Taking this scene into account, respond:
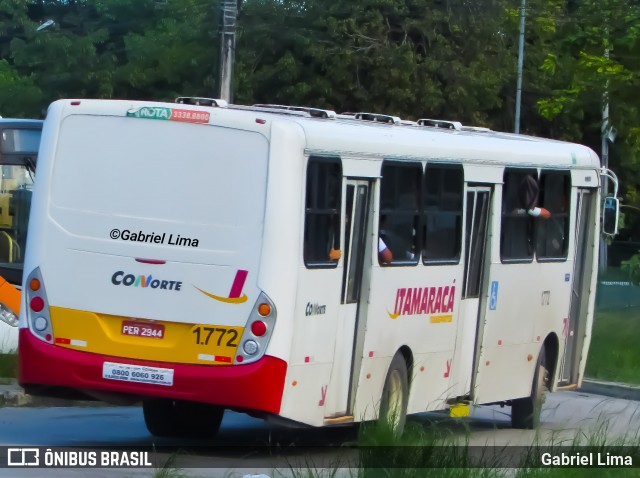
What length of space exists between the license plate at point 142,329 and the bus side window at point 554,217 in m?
5.61

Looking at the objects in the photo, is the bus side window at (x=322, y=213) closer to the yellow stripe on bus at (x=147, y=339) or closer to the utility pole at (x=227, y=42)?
the yellow stripe on bus at (x=147, y=339)

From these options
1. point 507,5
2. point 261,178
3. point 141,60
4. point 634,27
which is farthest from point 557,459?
point 141,60

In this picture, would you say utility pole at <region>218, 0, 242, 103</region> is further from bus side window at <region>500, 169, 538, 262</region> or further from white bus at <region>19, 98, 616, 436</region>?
white bus at <region>19, 98, 616, 436</region>

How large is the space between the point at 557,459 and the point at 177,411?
13.9 feet

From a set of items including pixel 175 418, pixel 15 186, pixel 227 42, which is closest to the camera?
pixel 175 418

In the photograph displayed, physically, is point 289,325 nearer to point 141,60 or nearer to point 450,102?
point 450,102

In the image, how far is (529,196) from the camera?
1546 centimetres

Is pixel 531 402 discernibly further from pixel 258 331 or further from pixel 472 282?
pixel 258 331

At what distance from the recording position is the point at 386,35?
4541 cm

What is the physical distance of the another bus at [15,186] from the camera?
21500 millimetres

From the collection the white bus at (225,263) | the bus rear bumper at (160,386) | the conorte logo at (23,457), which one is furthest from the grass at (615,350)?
the conorte logo at (23,457)

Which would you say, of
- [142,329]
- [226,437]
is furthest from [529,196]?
[142,329]

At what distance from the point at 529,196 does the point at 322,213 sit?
4.30m

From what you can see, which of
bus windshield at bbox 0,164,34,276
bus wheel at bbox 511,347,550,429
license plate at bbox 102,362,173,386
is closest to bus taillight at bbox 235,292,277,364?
license plate at bbox 102,362,173,386
